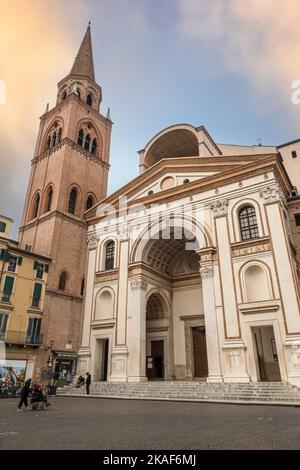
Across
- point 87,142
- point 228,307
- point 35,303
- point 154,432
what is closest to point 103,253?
point 35,303

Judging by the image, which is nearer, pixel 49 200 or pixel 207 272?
pixel 207 272

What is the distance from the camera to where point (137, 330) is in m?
19.8

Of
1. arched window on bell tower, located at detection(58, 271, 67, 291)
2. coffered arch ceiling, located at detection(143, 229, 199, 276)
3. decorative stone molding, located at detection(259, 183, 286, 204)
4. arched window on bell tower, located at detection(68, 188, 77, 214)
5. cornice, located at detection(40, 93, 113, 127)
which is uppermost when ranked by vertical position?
cornice, located at detection(40, 93, 113, 127)

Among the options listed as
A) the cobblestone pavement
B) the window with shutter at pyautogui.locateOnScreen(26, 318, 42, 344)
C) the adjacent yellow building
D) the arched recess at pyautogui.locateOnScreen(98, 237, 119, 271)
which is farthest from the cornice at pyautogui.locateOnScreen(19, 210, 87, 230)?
the cobblestone pavement

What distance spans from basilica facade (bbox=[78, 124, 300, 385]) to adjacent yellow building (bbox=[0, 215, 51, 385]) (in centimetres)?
337

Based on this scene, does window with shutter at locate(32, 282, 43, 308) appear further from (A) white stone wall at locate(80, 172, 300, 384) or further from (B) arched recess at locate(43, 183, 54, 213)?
(B) arched recess at locate(43, 183, 54, 213)

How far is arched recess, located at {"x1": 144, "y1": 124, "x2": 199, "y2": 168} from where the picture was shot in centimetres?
2614

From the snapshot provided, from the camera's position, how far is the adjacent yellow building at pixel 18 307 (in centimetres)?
2033

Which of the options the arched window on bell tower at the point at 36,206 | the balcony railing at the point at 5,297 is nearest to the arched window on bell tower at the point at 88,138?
the arched window on bell tower at the point at 36,206

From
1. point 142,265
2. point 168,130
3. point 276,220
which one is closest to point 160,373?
point 142,265

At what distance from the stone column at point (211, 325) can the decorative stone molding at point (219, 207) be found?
8.76 ft

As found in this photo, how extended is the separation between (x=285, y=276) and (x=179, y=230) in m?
7.94

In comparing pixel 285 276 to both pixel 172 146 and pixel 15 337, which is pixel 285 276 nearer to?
pixel 172 146
